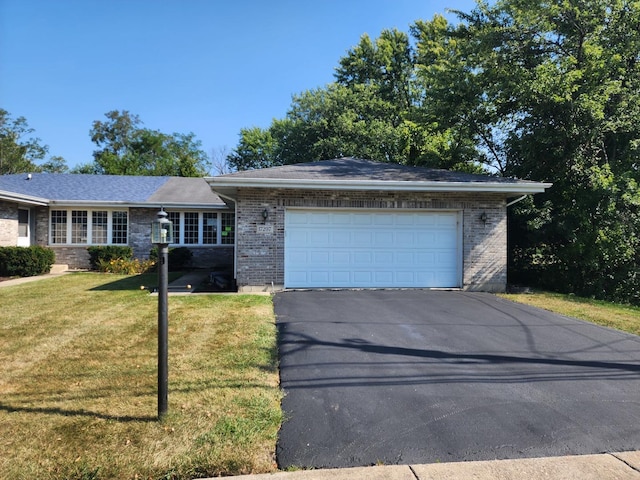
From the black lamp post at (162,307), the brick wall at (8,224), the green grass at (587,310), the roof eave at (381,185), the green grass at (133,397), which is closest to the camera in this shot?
the green grass at (133,397)

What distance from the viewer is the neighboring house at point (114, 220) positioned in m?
16.1

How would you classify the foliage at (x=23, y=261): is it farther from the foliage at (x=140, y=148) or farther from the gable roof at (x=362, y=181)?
the foliage at (x=140, y=148)

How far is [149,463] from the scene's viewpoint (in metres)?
2.73

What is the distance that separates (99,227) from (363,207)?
12.5 meters

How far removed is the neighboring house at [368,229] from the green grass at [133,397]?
2.97m

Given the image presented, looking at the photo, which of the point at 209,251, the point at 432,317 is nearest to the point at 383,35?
the point at 209,251

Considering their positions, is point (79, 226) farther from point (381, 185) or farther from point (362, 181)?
point (381, 185)

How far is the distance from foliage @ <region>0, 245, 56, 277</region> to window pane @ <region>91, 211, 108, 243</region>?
2.08 m

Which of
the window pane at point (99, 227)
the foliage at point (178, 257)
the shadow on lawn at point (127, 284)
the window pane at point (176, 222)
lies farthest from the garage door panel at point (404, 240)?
the window pane at point (99, 227)

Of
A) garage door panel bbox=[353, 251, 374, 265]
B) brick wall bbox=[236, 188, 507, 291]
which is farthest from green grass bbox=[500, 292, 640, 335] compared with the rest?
garage door panel bbox=[353, 251, 374, 265]

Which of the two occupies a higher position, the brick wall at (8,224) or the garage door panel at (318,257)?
the brick wall at (8,224)

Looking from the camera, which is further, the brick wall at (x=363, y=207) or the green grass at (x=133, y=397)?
the brick wall at (x=363, y=207)

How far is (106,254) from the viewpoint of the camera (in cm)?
1573

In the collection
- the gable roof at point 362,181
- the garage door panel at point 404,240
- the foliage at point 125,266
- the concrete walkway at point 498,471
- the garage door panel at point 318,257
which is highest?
the gable roof at point 362,181
